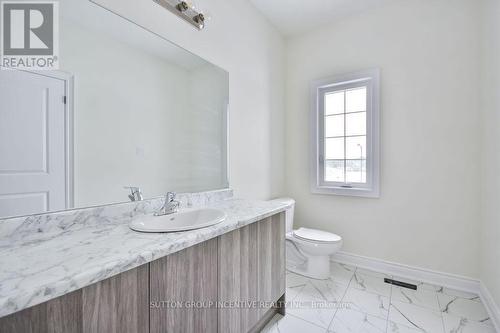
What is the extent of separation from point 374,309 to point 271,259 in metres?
0.90

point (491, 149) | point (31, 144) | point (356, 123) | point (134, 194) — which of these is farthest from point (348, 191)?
point (31, 144)

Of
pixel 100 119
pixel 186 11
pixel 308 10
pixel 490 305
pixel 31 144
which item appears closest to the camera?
pixel 31 144

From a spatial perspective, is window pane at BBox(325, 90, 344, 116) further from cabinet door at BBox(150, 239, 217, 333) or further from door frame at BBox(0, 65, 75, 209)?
door frame at BBox(0, 65, 75, 209)

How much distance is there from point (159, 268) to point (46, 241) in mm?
437

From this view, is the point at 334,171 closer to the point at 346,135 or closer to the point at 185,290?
the point at 346,135

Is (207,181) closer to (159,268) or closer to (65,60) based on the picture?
(159,268)

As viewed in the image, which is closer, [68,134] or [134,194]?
[68,134]

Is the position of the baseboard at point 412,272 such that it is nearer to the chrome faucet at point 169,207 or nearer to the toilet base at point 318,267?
the toilet base at point 318,267

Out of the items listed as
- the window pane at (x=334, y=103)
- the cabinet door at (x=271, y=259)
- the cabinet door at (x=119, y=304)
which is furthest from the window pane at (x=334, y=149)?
the cabinet door at (x=119, y=304)

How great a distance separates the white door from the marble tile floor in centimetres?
146

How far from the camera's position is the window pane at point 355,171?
2.28 m

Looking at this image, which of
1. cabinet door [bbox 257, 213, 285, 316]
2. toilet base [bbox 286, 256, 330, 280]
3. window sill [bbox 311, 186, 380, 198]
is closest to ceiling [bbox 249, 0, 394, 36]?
window sill [bbox 311, 186, 380, 198]

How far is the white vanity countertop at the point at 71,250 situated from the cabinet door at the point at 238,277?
0.40ft

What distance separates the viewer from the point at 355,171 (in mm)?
2322
